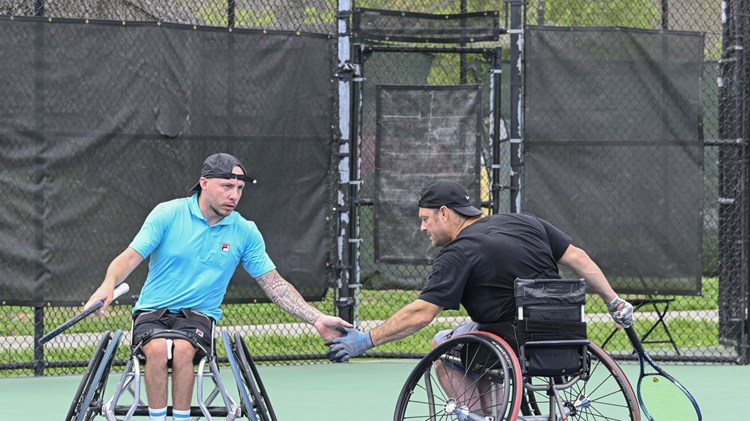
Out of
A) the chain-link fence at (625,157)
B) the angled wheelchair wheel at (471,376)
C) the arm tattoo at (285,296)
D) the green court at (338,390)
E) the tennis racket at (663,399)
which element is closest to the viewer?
the angled wheelchair wheel at (471,376)

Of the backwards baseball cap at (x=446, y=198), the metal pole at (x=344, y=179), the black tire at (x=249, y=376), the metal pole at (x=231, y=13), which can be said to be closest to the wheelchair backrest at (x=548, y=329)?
the backwards baseball cap at (x=446, y=198)

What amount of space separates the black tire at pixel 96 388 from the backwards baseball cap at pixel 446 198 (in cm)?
137

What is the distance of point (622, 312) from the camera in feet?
18.0

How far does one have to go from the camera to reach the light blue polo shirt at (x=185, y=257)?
5.54 meters

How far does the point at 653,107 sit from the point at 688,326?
9.01 feet

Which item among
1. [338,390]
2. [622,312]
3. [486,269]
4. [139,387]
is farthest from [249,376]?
[338,390]

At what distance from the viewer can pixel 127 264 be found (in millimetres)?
5434

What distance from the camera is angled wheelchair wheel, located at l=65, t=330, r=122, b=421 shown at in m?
4.95

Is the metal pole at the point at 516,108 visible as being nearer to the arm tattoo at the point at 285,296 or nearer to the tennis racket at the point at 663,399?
the tennis racket at the point at 663,399

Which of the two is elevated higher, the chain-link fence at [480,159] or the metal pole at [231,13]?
the metal pole at [231,13]

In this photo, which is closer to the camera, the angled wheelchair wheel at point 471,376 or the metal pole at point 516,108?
the angled wheelchair wheel at point 471,376

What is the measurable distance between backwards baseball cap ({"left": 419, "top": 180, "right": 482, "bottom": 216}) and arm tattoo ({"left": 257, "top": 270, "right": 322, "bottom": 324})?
77cm

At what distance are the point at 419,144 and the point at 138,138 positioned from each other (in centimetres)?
192

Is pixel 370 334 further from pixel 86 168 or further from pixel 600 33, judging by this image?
pixel 600 33
